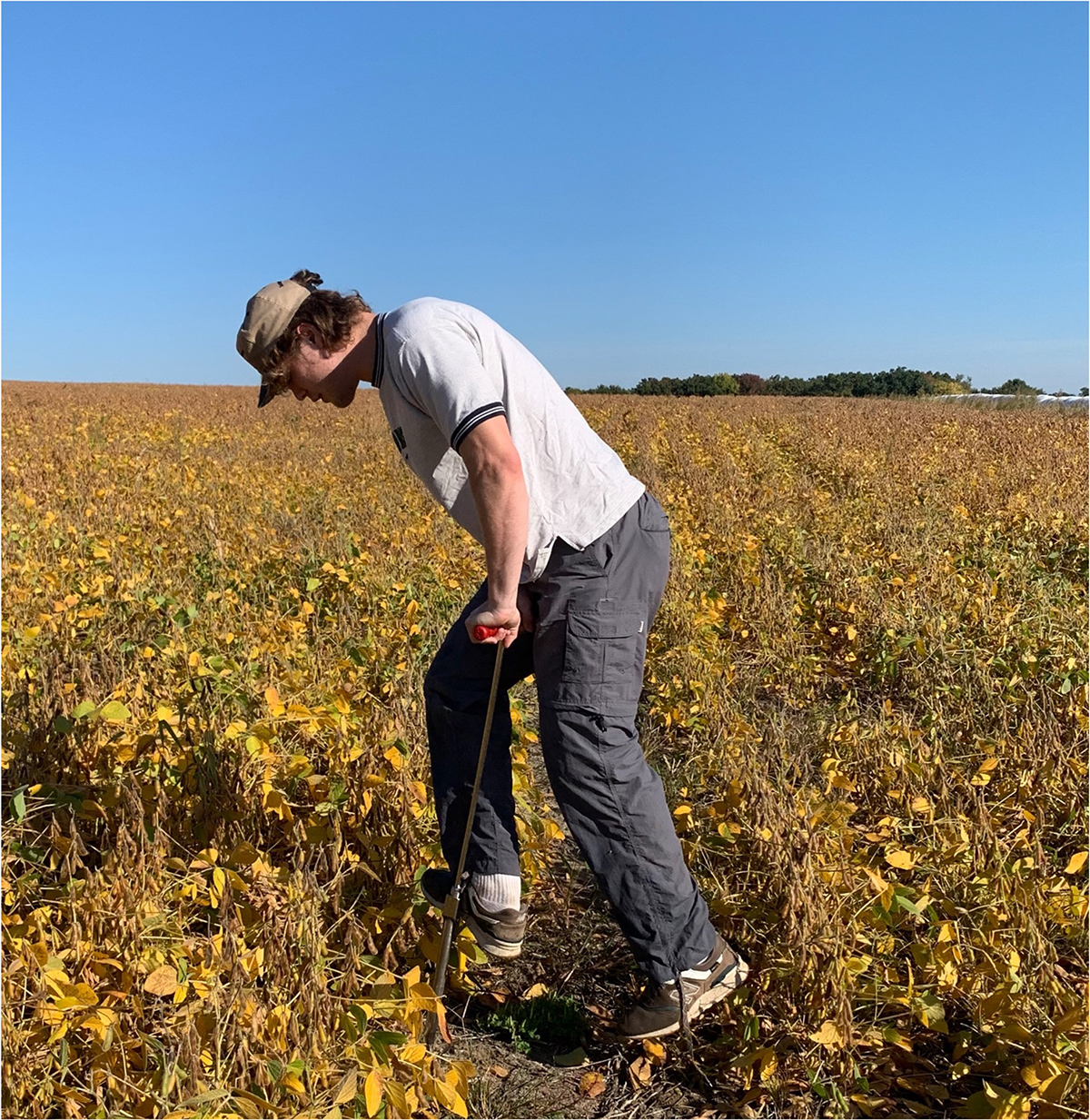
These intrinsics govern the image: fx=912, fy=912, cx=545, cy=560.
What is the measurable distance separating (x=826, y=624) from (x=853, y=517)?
7.54 ft

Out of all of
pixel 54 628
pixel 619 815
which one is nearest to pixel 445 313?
pixel 619 815

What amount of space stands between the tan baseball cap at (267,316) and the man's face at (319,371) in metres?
0.05

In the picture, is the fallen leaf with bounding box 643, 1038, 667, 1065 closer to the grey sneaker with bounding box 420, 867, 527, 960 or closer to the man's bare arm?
the grey sneaker with bounding box 420, 867, 527, 960

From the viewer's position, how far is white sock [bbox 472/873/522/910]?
2232mm

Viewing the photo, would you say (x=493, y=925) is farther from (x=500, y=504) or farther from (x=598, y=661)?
(x=500, y=504)

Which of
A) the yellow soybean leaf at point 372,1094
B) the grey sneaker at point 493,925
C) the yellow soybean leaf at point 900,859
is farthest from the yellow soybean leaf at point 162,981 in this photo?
the yellow soybean leaf at point 900,859

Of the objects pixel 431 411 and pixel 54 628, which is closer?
pixel 431 411

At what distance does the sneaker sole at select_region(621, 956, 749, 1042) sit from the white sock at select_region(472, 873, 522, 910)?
1.37ft

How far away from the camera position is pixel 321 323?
2.02 m

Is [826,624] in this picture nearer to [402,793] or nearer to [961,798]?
[961,798]

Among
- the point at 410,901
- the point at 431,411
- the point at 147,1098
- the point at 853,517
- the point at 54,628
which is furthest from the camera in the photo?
the point at 853,517

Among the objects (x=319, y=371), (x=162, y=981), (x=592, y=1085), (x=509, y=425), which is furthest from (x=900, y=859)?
(x=319, y=371)

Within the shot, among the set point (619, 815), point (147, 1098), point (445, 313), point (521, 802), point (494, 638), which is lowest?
point (147, 1098)

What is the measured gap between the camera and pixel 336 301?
205 cm
